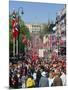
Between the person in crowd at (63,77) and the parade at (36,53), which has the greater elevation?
the parade at (36,53)

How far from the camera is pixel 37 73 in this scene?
265 centimetres

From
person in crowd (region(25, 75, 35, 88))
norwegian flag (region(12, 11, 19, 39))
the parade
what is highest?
norwegian flag (region(12, 11, 19, 39))

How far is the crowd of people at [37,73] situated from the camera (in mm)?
2594

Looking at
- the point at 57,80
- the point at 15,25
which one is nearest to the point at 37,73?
the point at 57,80

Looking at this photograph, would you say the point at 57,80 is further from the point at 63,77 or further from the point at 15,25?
the point at 15,25

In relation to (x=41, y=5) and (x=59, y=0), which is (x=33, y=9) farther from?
(x=59, y=0)

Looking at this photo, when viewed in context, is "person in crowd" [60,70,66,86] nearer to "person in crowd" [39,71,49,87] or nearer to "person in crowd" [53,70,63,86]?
"person in crowd" [53,70,63,86]

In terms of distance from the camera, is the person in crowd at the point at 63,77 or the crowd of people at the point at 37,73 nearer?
the crowd of people at the point at 37,73

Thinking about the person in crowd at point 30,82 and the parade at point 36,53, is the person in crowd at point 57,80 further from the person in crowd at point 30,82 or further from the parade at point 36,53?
the person in crowd at point 30,82

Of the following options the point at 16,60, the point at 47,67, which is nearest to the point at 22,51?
the point at 16,60

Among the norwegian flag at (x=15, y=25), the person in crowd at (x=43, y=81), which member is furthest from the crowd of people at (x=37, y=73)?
the norwegian flag at (x=15, y=25)

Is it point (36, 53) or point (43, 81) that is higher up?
point (36, 53)

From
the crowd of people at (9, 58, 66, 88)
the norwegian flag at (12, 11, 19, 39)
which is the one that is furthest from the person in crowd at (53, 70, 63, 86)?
the norwegian flag at (12, 11, 19, 39)

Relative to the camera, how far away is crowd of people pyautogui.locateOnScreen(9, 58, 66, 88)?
2.59m
